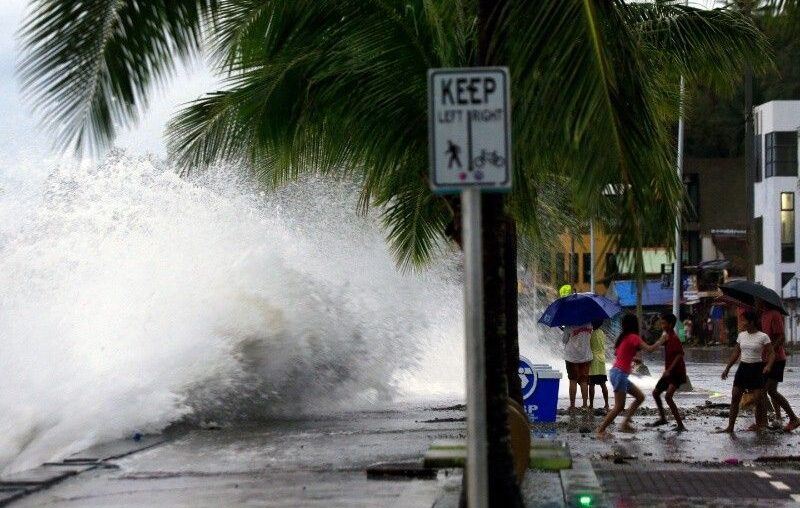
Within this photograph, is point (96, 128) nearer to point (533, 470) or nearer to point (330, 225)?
point (533, 470)

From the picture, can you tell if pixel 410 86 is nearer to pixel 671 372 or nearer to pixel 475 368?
pixel 475 368

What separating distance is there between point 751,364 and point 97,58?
11188 mm

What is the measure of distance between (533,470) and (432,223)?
5.18 metres

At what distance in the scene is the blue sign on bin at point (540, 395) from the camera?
61.0 ft

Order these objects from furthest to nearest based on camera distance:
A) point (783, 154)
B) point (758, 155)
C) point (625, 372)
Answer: point (758, 155) → point (783, 154) → point (625, 372)

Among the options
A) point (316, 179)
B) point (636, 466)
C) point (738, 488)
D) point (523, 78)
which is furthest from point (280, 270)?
point (523, 78)

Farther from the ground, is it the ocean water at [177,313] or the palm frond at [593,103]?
the palm frond at [593,103]

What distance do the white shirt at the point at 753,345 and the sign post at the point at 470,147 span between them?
422 inches

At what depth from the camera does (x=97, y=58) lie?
827 cm

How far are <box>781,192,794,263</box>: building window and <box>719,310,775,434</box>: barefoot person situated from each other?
50.0 meters

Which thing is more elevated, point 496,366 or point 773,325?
point 496,366

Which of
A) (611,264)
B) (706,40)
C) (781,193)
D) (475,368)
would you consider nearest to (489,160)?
(475,368)

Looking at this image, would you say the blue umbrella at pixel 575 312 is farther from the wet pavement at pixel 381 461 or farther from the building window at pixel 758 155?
the building window at pixel 758 155

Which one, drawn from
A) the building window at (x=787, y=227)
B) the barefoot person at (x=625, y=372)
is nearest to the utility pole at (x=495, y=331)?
the barefoot person at (x=625, y=372)
